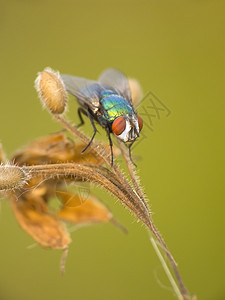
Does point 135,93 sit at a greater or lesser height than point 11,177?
greater

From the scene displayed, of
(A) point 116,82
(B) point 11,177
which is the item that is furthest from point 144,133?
(B) point 11,177

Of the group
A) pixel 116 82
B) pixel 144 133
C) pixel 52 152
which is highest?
pixel 116 82

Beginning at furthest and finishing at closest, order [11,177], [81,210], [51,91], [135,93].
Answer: [135,93]
[81,210]
[51,91]
[11,177]

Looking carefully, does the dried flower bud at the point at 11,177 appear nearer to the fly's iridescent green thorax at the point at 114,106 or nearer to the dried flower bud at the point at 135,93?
the fly's iridescent green thorax at the point at 114,106

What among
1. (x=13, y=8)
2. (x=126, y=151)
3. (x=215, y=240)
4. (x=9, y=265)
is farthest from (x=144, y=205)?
(x=13, y=8)

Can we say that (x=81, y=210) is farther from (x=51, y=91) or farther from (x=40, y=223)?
(x=51, y=91)

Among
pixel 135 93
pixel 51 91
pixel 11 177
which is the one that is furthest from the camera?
pixel 135 93

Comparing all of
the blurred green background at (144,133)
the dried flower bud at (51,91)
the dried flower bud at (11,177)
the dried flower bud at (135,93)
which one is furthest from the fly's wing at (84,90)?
the blurred green background at (144,133)

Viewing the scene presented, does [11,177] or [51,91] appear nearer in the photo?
[11,177]
